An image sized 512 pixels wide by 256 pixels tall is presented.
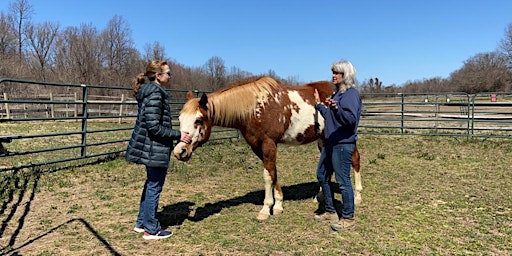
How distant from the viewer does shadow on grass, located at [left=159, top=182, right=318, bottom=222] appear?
12.2ft

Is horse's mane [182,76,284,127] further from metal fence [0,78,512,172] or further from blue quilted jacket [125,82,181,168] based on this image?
metal fence [0,78,512,172]

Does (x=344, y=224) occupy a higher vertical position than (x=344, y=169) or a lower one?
lower

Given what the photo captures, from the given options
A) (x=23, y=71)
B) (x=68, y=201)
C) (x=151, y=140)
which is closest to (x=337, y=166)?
(x=151, y=140)

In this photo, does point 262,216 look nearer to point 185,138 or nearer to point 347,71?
point 185,138

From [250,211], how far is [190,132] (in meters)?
1.32

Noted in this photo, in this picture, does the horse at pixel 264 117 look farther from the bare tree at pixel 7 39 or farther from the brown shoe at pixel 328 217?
the bare tree at pixel 7 39

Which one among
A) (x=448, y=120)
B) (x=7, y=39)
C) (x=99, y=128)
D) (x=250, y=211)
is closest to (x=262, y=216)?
(x=250, y=211)

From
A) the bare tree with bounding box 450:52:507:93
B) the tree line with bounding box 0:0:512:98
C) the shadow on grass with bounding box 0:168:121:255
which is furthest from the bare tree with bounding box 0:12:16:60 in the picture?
the bare tree with bounding box 450:52:507:93

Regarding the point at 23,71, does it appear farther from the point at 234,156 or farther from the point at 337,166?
the point at 337,166

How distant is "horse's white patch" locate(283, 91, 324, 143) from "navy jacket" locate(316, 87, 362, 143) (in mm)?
740

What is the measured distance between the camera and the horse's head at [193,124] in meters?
3.21

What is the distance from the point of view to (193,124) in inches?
131

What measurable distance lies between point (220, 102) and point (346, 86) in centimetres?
139

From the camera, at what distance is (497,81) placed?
38.3 meters
